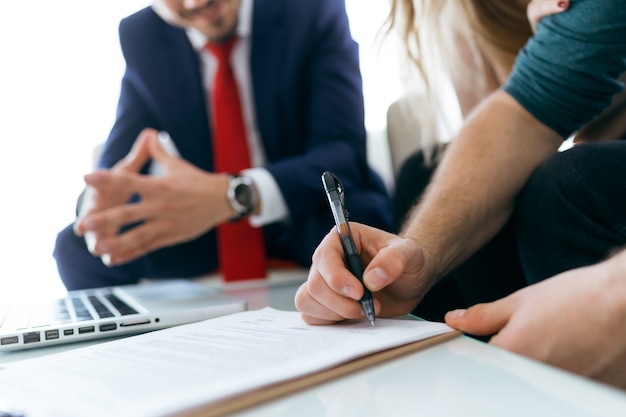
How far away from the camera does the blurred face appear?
4.11ft

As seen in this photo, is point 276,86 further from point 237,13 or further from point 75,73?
point 75,73

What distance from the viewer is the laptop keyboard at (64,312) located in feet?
1.89

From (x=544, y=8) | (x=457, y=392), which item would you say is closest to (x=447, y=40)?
(x=544, y=8)

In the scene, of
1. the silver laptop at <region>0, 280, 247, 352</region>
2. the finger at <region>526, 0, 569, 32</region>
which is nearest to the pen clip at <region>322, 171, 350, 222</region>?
the silver laptop at <region>0, 280, 247, 352</region>

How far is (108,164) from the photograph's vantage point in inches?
54.4

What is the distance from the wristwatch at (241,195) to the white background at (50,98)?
0.43m

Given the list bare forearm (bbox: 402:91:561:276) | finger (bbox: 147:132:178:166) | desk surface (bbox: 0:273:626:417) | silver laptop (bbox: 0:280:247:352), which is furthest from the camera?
finger (bbox: 147:132:178:166)

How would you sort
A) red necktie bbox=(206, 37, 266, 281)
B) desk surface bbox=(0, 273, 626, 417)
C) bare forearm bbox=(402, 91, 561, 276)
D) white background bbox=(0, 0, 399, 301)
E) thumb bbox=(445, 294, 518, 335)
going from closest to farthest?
desk surface bbox=(0, 273, 626, 417) → thumb bbox=(445, 294, 518, 335) → bare forearm bbox=(402, 91, 561, 276) → red necktie bbox=(206, 37, 266, 281) → white background bbox=(0, 0, 399, 301)

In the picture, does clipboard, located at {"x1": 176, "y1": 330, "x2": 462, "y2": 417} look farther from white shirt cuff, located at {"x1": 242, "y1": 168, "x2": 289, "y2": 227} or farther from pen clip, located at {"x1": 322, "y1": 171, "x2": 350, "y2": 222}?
white shirt cuff, located at {"x1": 242, "y1": 168, "x2": 289, "y2": 227}

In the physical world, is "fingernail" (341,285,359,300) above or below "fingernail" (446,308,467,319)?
above

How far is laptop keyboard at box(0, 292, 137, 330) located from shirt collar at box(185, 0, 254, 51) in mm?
748

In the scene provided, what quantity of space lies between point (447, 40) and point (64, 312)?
811mm

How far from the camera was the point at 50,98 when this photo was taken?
1512 millimetres

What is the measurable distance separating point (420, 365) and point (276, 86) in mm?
1024
